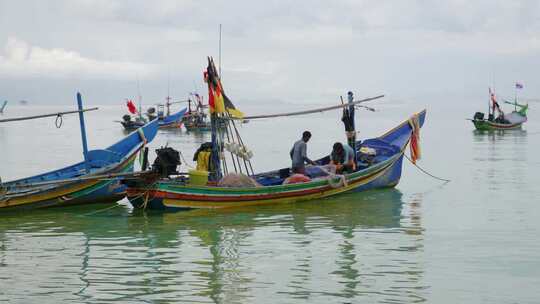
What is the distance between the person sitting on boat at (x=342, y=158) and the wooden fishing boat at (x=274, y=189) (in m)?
0.29

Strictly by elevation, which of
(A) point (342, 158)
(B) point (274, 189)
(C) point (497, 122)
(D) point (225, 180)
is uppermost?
(C) point (497, 122)

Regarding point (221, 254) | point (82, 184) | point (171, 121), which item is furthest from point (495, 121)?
point (221, 254)

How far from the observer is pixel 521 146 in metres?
39.8

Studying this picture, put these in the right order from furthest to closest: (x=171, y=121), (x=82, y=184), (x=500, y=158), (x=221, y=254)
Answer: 1. (x=171, y=121)
2. (x=500, y=158)
3. (x=82, y=184)
4. (x=221, y=254)

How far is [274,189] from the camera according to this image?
54.7 feet

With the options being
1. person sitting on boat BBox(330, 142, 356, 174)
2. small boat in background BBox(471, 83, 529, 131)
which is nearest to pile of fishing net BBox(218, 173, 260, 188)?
person sitting on boat BBox(330, 142, 356, 174)

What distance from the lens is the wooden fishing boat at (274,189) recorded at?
15.5m

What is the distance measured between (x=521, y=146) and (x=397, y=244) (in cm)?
2892

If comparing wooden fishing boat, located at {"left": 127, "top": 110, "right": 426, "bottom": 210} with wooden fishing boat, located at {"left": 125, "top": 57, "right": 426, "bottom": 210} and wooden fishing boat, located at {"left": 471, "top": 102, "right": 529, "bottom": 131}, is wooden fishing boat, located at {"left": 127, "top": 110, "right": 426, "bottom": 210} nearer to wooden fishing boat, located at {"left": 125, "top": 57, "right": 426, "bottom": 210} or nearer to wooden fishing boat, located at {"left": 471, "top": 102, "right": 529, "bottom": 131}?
wooden fishing boat, located at {"left": 125, "top": 57, "right": 426, "bottom": 210}

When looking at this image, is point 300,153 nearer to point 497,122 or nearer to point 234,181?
point 234,181

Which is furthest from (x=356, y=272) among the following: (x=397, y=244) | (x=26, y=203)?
(x=26, y=203)

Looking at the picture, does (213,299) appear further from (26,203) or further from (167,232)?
(26,203)

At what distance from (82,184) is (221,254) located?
17.2 ft

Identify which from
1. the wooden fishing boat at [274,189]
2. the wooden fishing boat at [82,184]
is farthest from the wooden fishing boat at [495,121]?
the wooden fishing boat at [82,184]
